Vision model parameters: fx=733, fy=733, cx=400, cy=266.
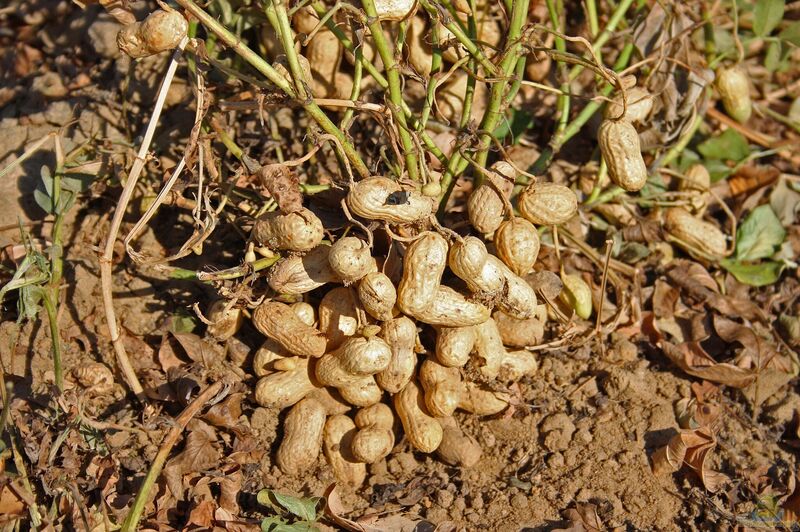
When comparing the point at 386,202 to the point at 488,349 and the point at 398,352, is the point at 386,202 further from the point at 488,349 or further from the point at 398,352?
the point at 488,349

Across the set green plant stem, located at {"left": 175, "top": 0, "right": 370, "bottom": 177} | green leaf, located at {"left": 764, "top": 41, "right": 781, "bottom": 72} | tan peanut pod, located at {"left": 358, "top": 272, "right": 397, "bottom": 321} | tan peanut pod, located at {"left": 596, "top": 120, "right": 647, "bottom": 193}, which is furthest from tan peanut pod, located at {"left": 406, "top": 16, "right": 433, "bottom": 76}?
green leaf, located at {"left": 764, "top": 41, "right": 781, "bottom": 72}

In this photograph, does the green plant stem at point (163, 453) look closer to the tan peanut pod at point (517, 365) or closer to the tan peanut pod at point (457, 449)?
the tan peanut pod at point (457, 449)

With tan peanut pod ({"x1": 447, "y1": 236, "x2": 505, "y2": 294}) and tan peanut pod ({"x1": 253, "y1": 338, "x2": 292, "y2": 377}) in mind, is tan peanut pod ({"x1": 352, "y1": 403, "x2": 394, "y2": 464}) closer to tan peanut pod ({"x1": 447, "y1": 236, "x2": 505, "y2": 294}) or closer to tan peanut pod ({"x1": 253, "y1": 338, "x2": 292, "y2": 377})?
tan peanut pod ({"x1": 253, "y1": 338, "x2": 292, "y2": 377})

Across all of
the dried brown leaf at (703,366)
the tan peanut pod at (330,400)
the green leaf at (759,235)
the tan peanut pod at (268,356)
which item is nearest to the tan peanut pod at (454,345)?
the tan peanut pod at (330,400)

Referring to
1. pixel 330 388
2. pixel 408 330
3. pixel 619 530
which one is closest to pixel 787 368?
pixel 619 530

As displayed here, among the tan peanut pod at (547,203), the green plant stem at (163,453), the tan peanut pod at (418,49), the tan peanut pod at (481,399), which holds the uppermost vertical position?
the tan peanut pod at (418,49)

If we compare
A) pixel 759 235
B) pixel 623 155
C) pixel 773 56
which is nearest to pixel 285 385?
pixel 623 155
